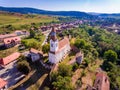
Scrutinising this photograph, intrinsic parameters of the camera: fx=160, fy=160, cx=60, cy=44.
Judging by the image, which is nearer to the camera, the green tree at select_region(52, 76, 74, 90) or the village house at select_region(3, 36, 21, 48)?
the green tree at select_region(52, 76, 74, 90)

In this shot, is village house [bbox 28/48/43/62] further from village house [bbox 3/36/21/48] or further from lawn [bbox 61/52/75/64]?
village house [bbox 3/36/21/48]

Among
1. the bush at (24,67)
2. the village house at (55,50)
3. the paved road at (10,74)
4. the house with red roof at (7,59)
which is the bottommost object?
the paved road at (10,74)

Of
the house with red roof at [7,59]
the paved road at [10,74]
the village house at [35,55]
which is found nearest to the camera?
the paved road at [10,74]

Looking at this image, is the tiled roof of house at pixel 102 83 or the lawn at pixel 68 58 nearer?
the tiled roof of house at pixel 102 83

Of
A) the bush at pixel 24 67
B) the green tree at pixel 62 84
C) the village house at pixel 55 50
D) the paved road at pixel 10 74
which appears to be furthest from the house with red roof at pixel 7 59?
the green tree at pixel 62 84

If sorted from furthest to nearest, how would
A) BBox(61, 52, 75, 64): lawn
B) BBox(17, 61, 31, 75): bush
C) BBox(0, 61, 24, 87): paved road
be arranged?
BBox(61, 52, 75, 64): lawn, BBox(17, 61, 31, 75): bush, BBox(0, 61, 24, 87): paved road

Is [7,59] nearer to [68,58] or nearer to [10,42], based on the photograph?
[68,58]

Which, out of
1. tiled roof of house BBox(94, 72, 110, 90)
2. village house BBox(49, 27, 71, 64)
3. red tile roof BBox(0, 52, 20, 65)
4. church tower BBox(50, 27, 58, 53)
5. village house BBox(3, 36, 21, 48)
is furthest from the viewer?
village house BBox(3, 36, 21, 48)

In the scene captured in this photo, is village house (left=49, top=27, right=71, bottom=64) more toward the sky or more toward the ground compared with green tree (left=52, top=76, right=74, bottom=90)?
more toward the sky

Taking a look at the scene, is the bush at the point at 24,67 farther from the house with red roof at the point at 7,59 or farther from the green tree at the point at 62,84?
the green tree at the point at 62,84

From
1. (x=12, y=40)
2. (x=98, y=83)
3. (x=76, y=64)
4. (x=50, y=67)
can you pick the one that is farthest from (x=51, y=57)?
(x=12, y=40)

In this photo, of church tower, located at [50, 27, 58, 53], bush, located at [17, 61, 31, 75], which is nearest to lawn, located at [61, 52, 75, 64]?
church tower, located at [50, 27, 58, 53]
